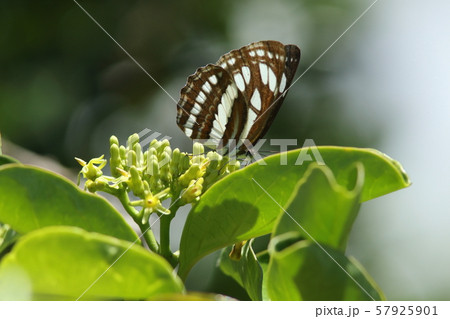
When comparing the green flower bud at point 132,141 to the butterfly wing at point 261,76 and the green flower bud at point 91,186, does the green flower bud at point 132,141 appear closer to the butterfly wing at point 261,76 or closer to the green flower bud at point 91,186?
the green flower bud at point 91,186

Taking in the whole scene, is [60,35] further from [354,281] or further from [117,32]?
[354,281]

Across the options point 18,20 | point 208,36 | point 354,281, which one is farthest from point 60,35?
point 354,281

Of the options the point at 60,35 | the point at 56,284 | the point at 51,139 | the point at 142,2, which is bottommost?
the point at 51,139

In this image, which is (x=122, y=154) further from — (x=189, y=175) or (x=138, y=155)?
(x=189, y=175)

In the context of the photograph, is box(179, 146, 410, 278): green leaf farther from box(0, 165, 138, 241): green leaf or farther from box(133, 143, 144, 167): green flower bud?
box(133, 143, 144, 167): green flower bud

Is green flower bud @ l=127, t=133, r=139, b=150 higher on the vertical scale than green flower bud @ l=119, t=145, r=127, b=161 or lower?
higher

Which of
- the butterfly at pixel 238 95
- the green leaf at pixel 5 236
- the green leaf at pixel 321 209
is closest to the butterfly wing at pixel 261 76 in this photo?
the butterfly at pixel 238 95

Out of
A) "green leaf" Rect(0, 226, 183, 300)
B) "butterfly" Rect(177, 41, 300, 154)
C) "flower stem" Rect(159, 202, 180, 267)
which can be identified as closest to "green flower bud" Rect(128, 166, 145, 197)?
"flower stem" Rect(159, 202, 180, 267)

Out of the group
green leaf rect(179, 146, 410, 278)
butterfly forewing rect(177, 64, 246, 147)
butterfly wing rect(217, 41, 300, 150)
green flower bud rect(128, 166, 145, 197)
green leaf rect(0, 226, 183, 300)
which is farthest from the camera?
butterfly forewing rect(177, 64, 246, 147)
